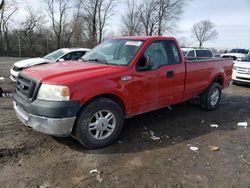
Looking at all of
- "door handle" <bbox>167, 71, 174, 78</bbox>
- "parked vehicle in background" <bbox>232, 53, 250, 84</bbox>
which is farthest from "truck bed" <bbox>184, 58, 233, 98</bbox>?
"parked vehicle in background" <bbox>232, 53, 250, 84</bbox>

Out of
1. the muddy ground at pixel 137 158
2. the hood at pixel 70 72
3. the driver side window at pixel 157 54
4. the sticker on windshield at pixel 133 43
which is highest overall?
the sticker on windshield at pixel 133 43

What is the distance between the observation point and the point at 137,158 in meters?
3.98

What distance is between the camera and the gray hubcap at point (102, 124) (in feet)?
13.7

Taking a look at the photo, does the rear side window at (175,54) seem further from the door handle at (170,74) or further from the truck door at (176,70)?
the door handle at (170,74)

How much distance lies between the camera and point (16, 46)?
32875 mm

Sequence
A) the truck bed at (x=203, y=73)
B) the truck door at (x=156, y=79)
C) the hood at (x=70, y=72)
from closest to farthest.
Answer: the hood at (x=70, y=72) < the truck door at (x=156, y=79) < the truck bed at (x=203, y=73)

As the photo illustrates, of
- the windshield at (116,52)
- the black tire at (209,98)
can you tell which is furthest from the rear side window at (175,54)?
the black tire at (209,98)

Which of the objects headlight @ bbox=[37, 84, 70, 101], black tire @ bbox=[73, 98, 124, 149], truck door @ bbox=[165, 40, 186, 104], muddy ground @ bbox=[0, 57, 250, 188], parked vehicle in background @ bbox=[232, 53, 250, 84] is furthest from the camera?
parked vehicle in background @ bbox=[232, 53, 250, 84]

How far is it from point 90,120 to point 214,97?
4.19 meters

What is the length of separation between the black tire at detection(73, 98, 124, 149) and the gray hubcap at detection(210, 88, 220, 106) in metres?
3.40

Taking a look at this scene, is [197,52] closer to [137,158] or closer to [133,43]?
[133,43]

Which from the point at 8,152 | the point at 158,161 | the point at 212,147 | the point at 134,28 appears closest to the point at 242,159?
the point at 212,147

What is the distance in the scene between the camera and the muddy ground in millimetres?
3385

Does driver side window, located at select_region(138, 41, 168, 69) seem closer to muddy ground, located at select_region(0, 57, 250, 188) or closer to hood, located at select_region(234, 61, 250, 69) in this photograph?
muddy ground, located at select_region(0, 57, 250, 188)
